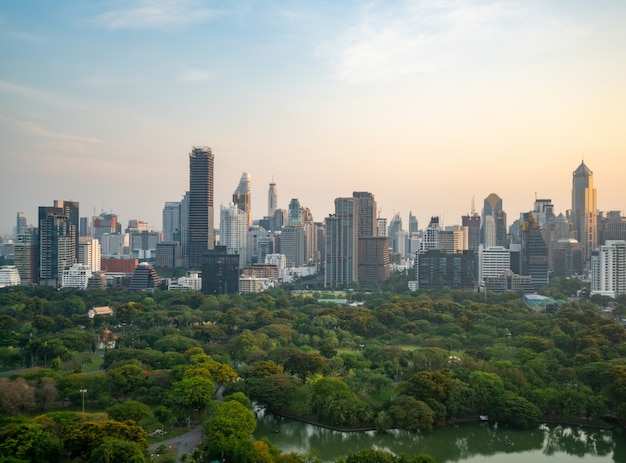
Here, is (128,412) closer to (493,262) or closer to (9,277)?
(9,277)

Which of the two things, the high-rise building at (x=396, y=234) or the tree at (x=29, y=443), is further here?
the high-rise building at (x=396, y=234)

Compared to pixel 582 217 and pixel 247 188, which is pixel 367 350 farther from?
pixel 247 188

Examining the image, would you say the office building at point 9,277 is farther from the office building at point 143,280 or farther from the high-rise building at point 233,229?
the high-rise building at point 233,229

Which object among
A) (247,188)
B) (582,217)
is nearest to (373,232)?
(582,217)

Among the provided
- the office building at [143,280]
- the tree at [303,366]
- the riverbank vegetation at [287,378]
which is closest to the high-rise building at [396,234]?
the office building at [143,280]

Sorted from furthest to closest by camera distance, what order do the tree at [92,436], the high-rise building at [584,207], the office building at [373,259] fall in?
1. the high-rise building at [584,207]
2. the office building at [373,259]
3. the tree at [92,436]

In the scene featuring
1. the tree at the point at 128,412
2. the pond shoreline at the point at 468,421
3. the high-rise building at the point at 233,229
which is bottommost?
the pond shoreline at the point at 468,421

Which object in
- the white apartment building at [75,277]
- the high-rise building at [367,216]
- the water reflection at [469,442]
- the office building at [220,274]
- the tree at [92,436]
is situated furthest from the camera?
the high-rise building at [367,216]
